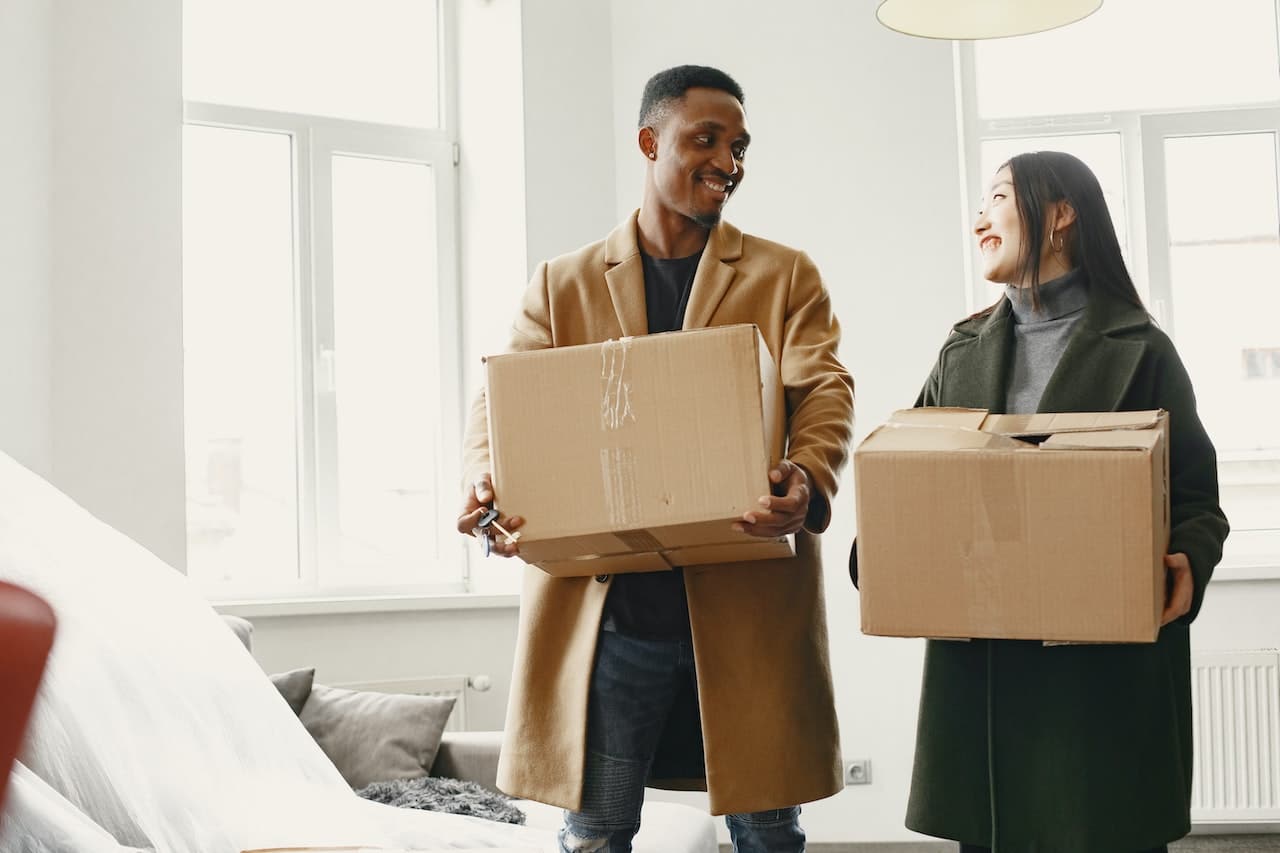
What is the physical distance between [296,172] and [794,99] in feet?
4.87

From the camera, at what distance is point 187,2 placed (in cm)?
359

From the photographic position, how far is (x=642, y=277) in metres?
A: 1.65

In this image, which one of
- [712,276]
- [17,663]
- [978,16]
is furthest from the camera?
[978,16]

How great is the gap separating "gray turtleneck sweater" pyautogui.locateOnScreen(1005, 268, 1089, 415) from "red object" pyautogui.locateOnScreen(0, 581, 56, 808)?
47.7 inches

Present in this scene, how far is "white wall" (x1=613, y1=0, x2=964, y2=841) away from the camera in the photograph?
350 cm

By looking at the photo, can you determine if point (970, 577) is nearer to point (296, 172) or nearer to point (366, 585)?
point (366, 585)

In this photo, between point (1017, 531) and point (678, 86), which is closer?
point (1017, 531)

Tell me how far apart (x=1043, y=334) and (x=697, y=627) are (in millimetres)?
604

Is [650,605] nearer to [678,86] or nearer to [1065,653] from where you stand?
[1065,653]

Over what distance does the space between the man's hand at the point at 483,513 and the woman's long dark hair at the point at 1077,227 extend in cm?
75

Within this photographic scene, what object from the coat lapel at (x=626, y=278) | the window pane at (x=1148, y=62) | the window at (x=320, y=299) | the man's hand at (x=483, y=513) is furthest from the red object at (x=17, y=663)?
the window pane at (x=1148, y=62)

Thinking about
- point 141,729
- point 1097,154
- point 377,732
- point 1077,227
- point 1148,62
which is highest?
point 1148,62

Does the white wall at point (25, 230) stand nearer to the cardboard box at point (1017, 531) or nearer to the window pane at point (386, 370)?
the window pane at point (386, 370)

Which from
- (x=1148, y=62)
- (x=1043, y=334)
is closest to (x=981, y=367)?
(x=1043, y=334)
